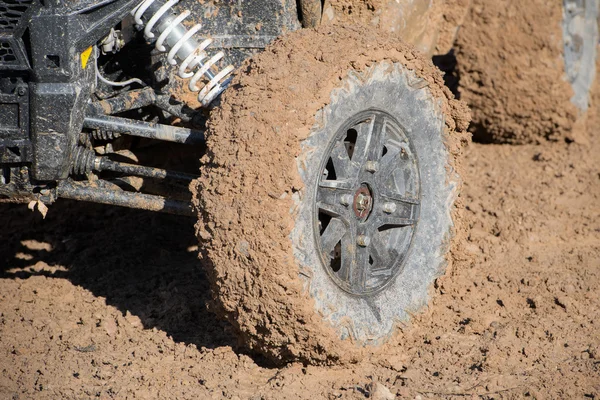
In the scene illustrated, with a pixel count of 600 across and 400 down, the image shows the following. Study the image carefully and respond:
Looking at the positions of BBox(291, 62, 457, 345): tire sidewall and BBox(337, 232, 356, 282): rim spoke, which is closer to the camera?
BBox(291, 62, 457, 345): tire sidewall

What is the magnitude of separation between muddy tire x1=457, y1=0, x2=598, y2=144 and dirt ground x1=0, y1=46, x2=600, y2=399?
61 cm

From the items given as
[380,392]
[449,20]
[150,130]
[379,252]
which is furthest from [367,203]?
[449,20]

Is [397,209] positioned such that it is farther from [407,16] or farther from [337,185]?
[407,16]

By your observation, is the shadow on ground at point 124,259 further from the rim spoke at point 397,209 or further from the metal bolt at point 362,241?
the rim spoke at point 397,209

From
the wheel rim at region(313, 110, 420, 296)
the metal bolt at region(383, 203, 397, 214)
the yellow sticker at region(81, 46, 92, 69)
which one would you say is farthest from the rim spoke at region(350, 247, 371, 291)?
the yellow sticker at region(81, 46, 92, 69)

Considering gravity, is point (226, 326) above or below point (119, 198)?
below

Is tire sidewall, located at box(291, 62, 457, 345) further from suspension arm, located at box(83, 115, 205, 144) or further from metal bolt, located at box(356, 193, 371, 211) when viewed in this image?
suspension arm, located at box(83, 115, 205, 144)

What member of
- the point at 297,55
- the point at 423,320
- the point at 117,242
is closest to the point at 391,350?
the point at 423,320

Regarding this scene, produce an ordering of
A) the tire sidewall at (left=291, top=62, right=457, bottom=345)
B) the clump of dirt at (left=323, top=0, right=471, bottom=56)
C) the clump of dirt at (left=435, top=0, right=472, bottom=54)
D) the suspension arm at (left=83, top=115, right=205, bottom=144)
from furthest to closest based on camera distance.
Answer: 1. the clump of dirt at (left=435, top=0, right=472, bottom=54)
2. the clump of dirt at (left=323, top=0, right=471, bottom=56)
3. the suspension arm at (left=83, top=115, right=205, bottom=144)
4. the tire sidewall at (left=291, top=62, right=457, bottom=345)

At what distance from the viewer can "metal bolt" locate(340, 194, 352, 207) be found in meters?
3.12

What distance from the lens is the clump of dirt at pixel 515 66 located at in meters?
5.67

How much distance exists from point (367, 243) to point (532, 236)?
2099 mm

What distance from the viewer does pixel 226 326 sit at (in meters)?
3.41

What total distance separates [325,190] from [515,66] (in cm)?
329
